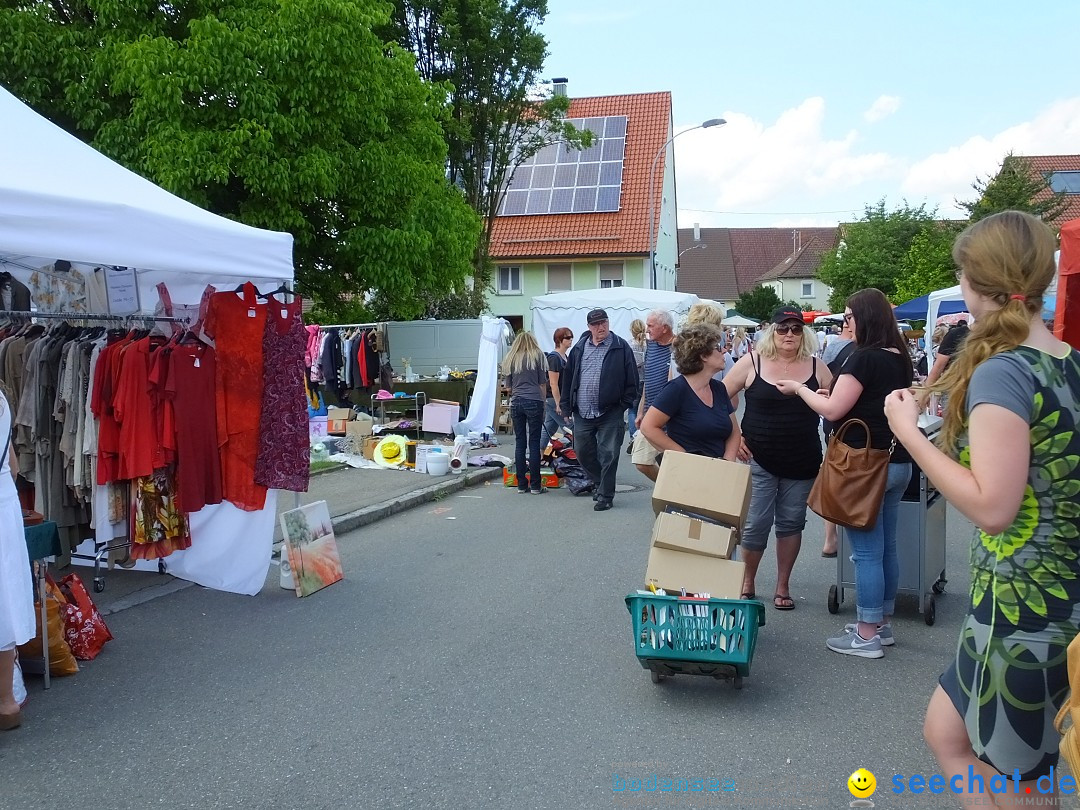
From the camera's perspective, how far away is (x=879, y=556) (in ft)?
15.4

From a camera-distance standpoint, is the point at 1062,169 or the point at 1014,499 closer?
the point at 1014,499

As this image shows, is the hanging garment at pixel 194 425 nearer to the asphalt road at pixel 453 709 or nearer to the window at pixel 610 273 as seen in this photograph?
the asphalt road at pixel 453 709

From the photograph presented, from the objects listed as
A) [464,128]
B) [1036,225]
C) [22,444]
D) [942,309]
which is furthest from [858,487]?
[464,128]

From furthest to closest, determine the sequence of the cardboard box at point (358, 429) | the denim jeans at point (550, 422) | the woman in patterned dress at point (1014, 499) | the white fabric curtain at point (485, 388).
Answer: the white fabric curtain at point (485, 388), the cardboard box at point (358, 429), the denim jeans at point (550, 422), the woman in patterned dress at point (1014, 499)

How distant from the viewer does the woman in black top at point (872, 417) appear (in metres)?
4.61

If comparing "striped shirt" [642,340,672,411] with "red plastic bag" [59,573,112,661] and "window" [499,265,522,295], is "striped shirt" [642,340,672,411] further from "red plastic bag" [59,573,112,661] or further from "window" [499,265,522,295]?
"window" [499,265,522,295]

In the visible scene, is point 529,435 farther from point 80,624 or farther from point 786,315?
point 80,624

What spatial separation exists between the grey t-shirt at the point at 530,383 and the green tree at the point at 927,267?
90.0 feet

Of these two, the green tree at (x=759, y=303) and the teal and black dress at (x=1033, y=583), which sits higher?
the green tree at (x=759, y=303)

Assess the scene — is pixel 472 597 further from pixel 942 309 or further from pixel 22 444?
pixel 942 309

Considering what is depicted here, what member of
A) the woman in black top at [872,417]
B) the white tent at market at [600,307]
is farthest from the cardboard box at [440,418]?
the woman in black top at [872,417]

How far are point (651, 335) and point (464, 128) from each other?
532 inches

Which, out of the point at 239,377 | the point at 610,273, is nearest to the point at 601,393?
the point at 239,377

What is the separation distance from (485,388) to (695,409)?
10692 millimetres
